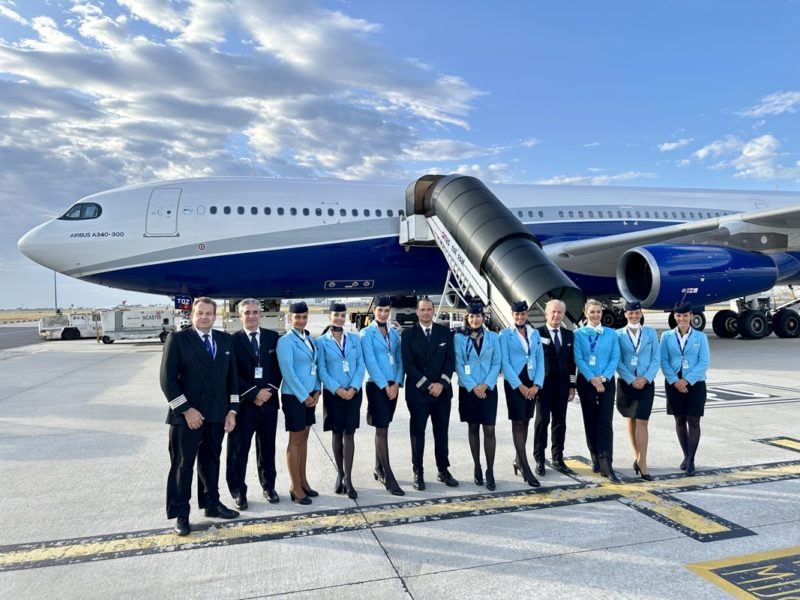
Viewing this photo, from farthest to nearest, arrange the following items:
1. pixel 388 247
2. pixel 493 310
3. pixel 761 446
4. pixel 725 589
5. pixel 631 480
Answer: pixel 388 247
pixel 493 310
pixel 761 446
pixel 631 480
pixel 725 589

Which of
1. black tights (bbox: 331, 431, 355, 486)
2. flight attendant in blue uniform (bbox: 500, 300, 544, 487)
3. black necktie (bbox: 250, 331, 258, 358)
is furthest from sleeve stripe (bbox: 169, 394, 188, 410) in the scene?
flight attendant in blue uniform (bbox: 500, 300, 544, 487)

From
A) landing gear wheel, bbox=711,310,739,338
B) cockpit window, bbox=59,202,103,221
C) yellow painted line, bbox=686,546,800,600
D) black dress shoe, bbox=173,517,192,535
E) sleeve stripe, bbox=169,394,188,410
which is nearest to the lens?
yellow painted line, bbox=686,546,800,600

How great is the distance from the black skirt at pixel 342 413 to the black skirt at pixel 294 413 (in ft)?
0.61

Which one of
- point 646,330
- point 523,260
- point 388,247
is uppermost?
point 388,247

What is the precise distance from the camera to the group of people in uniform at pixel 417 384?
12.8 feet

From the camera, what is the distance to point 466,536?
341cm

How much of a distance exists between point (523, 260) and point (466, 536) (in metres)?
5.46

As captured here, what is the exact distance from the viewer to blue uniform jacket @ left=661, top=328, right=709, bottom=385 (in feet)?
15.3

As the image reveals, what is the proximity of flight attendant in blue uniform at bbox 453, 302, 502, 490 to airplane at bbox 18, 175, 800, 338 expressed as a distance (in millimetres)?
6692

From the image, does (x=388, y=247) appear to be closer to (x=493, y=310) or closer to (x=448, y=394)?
(x=493, y=310)

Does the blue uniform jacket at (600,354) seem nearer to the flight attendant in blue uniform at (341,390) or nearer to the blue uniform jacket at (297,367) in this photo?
the flight attendant in blue uniform at (341,390)

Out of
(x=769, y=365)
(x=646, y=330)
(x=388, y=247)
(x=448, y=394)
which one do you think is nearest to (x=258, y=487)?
(x=448, y=394)

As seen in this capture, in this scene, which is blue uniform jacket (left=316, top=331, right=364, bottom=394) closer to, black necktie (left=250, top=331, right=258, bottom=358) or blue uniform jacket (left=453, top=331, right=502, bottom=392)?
black necktie (left=250, top=331, right=258, bottom=358)

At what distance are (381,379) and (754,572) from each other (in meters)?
2.70
